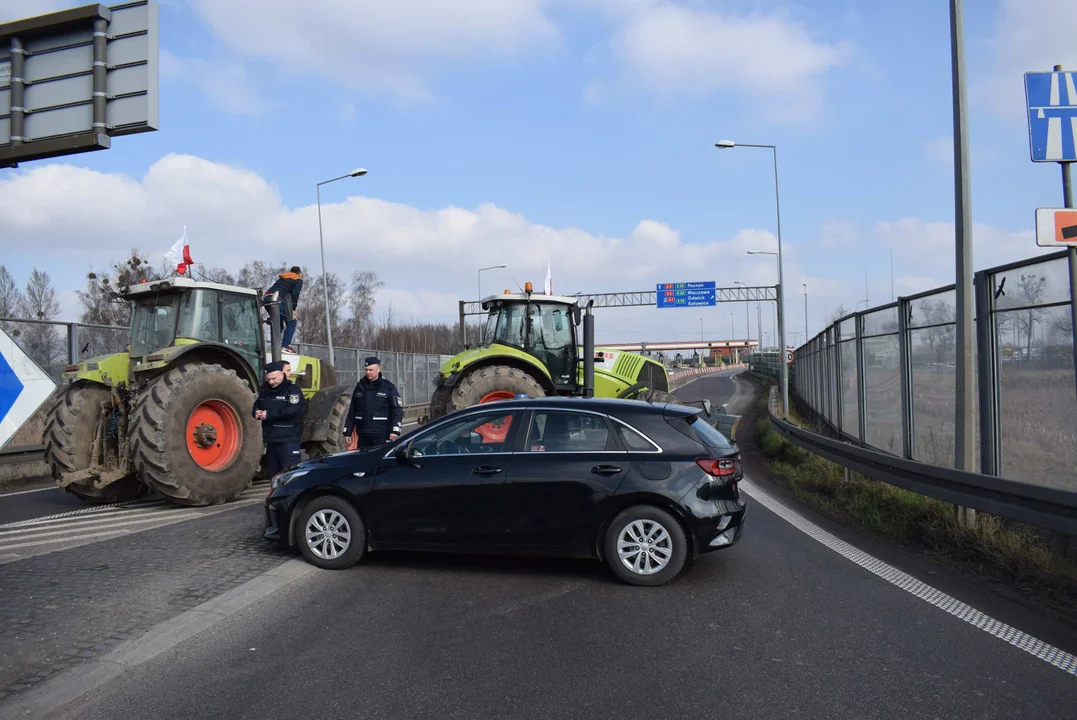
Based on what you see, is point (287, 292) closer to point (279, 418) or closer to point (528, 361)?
point (279, 418)

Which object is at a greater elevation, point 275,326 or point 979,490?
point 275,326

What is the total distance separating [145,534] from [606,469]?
4.81m

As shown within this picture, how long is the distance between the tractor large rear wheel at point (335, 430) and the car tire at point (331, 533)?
193 inches

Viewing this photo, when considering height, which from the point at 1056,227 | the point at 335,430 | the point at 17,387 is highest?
the point at 1056,227

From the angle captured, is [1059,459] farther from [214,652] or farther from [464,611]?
[214,652]

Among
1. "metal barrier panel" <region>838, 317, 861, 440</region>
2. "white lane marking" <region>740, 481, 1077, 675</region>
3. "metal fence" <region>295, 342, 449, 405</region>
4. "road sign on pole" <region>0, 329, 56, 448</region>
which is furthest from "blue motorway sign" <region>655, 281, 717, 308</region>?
"road sign on pole" <region>0, 329, 56, 448</region>

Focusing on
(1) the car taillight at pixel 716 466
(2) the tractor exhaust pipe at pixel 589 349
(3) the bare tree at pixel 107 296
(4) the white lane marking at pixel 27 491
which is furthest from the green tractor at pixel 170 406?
(3) the bare tree at pixel 107 296

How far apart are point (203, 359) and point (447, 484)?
5443 mm

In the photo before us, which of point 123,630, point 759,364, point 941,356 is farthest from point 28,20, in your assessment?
point 759,364

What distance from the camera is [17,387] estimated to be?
14.2 ft

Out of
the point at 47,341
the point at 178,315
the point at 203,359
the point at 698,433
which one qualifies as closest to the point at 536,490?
the point at 698,433

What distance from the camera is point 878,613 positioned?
5457mm

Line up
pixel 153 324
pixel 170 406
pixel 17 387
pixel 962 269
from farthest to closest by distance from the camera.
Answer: pixel 153 324 < pixel 170 406 < pixel 962 269 < pixel 17 387

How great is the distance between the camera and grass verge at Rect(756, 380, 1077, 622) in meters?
6.15
